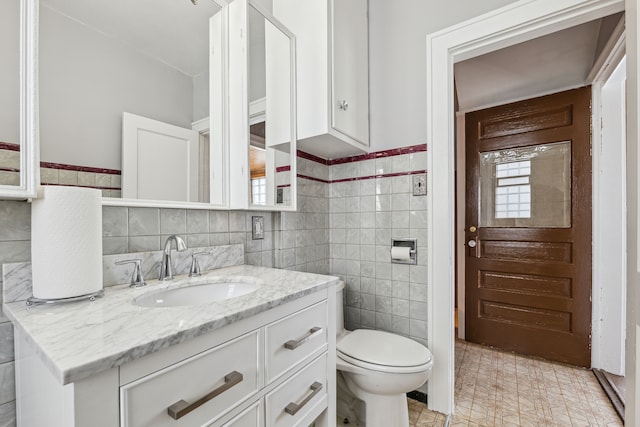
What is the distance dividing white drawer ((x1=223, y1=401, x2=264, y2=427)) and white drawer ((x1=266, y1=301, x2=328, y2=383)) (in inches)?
2.7

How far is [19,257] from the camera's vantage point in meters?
0.82

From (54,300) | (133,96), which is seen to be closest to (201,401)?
(54,300)

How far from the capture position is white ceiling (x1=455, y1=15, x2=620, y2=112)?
1977 millimetres

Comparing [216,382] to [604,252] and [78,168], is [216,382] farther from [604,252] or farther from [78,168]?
[604,252]

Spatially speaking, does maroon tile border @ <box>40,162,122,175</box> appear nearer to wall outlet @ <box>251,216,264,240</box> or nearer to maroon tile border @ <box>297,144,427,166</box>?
wall outlet @ <box>251,216,264,240</box>

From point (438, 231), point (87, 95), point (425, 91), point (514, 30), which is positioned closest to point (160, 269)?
point (87, 95)

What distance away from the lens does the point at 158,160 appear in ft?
3.80

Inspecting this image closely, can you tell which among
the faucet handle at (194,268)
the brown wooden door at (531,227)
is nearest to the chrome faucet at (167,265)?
the faucet handle at (194,268)

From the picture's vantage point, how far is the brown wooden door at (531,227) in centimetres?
205

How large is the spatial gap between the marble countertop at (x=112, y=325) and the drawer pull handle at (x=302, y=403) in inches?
13.2

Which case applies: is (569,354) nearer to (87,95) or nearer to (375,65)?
(375,65)

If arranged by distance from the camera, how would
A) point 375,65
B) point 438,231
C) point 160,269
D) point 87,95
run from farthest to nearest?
point 375,65 → point 438,231 → point 160,269 → point 87,95

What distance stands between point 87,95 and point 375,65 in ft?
5.15

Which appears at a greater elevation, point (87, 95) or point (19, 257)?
point (87, 95)
